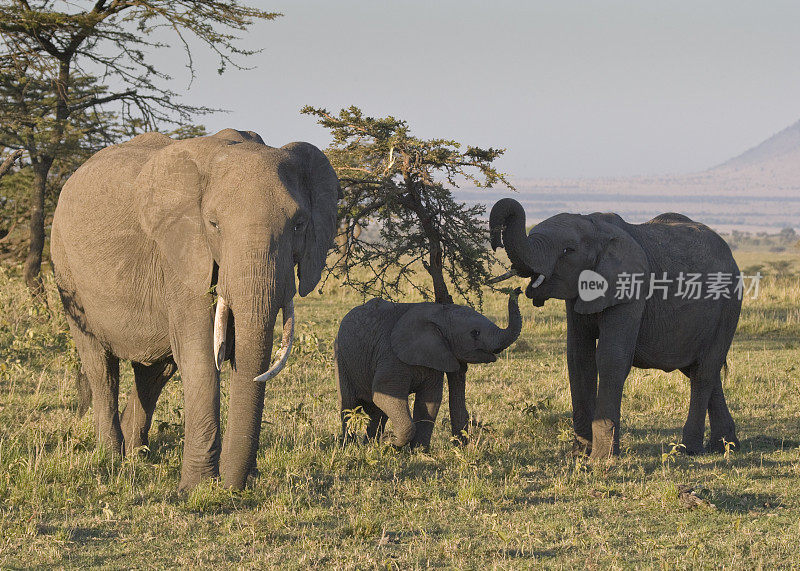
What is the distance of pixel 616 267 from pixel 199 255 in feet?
14.1

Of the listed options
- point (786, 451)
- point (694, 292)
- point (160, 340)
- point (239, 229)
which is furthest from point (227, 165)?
point (786, 451)

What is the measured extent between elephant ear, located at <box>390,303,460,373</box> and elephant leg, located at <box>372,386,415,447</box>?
1.37ft

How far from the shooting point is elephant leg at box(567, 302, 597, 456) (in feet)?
34.0

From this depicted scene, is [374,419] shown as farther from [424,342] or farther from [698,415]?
[698,415]

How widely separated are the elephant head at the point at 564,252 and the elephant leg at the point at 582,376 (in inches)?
28.1

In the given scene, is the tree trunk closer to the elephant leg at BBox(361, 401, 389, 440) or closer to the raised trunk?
the elephant leg at BBox(361, 401, 389, 440)

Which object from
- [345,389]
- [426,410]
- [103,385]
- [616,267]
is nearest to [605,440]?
[616,267]

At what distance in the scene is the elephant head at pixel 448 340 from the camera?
9.96 m

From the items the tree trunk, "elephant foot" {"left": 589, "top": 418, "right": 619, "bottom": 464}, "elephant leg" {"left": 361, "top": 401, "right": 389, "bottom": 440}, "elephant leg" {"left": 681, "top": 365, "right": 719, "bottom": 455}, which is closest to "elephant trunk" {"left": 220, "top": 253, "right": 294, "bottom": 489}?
"elephant leg" {"left": 361, "top": 401, "right": 389, "bottom": 440}

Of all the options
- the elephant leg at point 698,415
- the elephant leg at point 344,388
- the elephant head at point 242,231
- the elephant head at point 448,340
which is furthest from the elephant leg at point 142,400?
the elephant leg at point 698,415

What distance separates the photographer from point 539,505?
7.95m

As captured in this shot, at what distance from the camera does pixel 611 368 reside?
971 centimetres

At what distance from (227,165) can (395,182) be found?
149 inches

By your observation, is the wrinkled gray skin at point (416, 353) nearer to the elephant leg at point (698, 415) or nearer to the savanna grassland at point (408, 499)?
the savanna grassland at point (408, 499)
